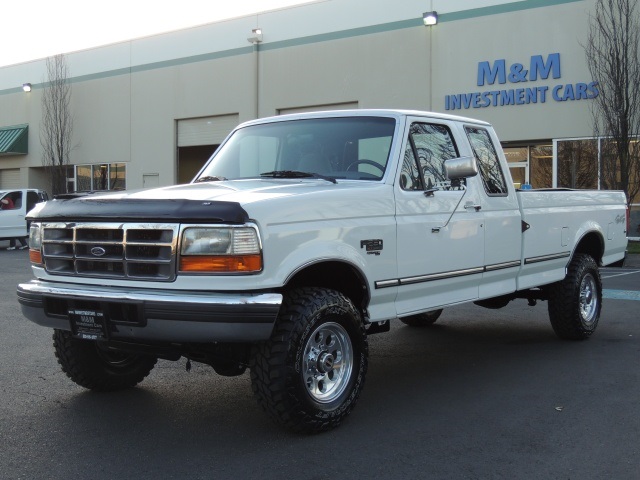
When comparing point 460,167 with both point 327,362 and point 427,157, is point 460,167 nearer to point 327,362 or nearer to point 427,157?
point 427,157

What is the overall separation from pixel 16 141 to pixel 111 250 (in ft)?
112

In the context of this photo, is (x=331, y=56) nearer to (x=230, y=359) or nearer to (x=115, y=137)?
(x=115, y=137)

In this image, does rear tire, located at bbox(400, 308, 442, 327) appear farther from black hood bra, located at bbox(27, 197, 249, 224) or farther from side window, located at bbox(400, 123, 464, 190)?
black hood bra, located at bbox(27, 197, 249, 224)

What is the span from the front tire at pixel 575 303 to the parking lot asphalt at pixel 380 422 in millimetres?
180

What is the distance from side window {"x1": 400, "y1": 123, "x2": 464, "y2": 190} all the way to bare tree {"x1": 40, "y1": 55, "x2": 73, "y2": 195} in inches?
1213

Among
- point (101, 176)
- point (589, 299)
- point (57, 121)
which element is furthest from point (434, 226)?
point (57, 121)

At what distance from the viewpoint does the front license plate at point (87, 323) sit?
4.55m

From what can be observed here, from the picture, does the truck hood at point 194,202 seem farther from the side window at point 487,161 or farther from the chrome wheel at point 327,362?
the side window at point 487,161

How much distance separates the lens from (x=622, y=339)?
7801 mm

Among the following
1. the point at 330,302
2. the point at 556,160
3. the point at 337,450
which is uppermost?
the point at 556,160

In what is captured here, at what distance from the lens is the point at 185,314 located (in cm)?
426

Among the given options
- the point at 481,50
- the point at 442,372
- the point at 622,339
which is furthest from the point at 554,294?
the point at 481,50

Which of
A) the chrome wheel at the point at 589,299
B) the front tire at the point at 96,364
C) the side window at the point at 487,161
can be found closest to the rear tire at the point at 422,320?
the chrome wheel at the point at 589,299

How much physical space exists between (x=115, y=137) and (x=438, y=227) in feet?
96.6
